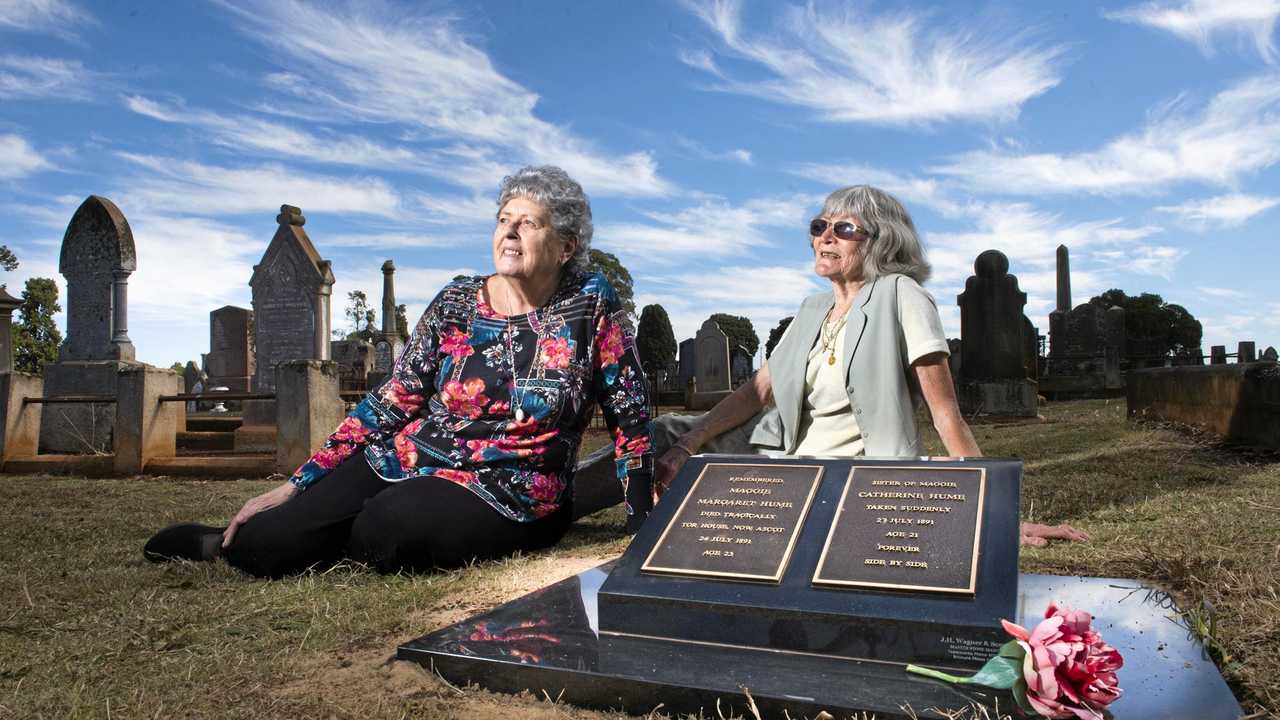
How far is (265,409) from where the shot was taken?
1390 cm

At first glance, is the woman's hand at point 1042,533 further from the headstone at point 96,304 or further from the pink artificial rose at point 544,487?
the headstone at point 96,304

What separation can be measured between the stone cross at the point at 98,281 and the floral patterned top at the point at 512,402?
1150 centimetres

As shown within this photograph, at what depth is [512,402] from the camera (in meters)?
3.66

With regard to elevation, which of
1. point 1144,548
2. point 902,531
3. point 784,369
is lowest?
point 1144,548

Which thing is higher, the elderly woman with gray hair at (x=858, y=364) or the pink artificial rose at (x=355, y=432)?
the elderly woman with gray hair at (x=858, y=364)

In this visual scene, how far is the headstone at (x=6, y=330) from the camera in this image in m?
12.6

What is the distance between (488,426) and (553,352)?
400 mm

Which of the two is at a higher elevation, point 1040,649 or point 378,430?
point 378,430

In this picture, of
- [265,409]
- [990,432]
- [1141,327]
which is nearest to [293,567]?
[990,432]

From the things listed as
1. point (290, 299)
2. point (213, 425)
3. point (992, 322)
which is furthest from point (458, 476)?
point (290, 299)

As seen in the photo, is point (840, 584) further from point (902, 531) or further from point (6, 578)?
point (6, 578)

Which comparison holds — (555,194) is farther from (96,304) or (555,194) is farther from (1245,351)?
(1245,351)

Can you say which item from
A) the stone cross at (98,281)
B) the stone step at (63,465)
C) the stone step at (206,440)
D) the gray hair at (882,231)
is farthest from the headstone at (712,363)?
the gray hair at (882,231)

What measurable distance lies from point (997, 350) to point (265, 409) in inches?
447
